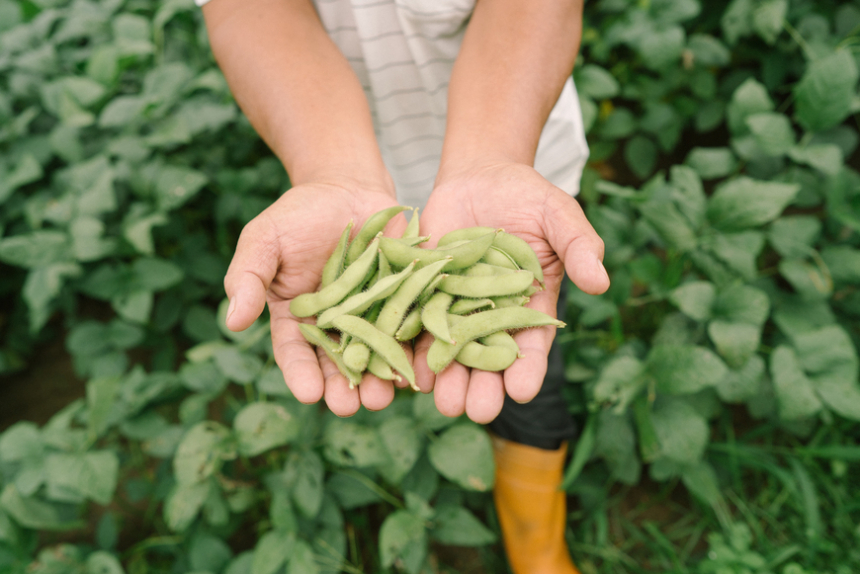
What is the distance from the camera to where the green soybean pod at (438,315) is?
2033mm

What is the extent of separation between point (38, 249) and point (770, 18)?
4868mm

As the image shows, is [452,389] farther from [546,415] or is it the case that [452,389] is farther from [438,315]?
[546,415]

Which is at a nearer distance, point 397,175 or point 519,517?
point 397,175

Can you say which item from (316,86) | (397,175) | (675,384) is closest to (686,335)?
Result: (675,384)

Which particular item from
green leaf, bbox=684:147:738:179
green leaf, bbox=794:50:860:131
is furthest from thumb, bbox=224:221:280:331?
green leaf, bbox=794:50:860:131

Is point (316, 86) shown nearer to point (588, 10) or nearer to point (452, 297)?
point (452, 297)

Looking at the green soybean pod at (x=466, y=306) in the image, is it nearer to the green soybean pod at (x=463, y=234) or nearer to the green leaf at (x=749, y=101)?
the green soybean pod at (x=463, y=234)

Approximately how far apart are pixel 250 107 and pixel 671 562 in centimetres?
352

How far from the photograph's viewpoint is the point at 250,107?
8.78 ft

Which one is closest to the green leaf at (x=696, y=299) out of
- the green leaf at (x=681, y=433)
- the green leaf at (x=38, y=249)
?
the green leaf at (x=681, y=433)

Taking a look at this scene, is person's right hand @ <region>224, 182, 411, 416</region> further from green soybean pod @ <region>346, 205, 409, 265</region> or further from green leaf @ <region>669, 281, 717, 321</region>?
green leaf @ <region>669, 281, 717, 321</region>

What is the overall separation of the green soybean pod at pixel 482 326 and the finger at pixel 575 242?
0.82 feet

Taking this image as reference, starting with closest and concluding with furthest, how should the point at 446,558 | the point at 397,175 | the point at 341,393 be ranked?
the point at 341,393, the point at 397,175, the point at 446,558

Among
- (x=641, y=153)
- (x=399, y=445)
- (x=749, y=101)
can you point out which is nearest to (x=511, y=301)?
(x=399, y=445)
